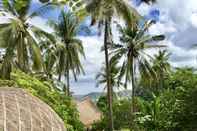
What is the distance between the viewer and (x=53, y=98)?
2400 centimetres

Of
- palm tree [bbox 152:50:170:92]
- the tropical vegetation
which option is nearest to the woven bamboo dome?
the tropical vegetation

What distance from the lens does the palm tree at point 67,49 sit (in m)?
47.6

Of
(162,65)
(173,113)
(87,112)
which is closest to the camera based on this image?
(173,113)

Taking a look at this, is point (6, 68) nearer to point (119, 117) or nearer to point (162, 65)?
point (119, 117)

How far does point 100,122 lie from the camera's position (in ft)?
173

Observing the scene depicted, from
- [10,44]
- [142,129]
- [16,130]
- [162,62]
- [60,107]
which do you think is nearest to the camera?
[16,130]

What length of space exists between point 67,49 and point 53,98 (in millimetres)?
24699

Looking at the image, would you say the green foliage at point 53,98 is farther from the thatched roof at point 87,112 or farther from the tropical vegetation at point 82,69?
the thatched roof at point 87,112

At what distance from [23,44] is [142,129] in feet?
46.9

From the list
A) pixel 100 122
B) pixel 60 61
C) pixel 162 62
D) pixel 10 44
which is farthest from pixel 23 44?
pixel 162 62

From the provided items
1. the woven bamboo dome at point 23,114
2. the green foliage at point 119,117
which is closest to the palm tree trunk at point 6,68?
the woven bamboo dome at point 23,114

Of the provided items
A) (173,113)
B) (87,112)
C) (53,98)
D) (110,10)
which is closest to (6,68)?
(53,98)

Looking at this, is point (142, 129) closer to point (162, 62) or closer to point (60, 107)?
point (60, 107)

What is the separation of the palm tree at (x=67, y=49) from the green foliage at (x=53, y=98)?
21.6 meters
